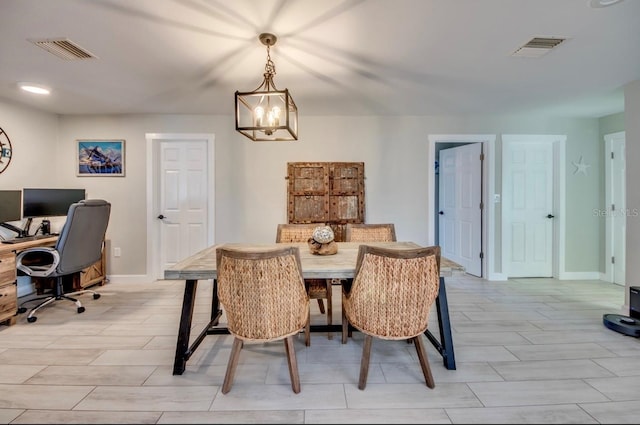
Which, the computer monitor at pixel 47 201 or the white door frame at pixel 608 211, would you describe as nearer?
the computer monitor at pixel 47 201

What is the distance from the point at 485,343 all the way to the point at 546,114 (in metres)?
3.39

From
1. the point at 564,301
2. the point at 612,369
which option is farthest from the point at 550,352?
the point at 564,301

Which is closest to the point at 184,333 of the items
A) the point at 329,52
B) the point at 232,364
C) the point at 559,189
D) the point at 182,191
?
the point at 232,364

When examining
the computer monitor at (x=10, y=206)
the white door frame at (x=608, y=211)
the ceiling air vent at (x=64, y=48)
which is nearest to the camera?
the ceiling air vent at (x=64, y=48)

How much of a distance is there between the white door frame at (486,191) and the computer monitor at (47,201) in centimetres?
470

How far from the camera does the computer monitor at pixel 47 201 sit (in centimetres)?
325

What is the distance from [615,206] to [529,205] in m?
1.02

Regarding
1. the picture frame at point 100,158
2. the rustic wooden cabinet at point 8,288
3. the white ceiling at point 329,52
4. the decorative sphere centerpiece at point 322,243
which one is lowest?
the rustic wooden cabinet at point 8,288

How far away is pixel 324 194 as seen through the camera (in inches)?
154

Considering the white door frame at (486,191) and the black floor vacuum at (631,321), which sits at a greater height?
the white door frame at (486,191)

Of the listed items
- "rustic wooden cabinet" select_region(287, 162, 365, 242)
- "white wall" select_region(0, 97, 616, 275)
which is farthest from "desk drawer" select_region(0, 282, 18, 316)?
"rustic wooden cabinet" select_region(287, 162, 365, 242)

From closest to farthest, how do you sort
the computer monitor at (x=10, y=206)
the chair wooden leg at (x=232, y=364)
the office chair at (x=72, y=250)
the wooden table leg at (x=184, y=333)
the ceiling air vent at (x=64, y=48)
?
the chair wooden leg at (x=232, y=364) → the wooden table leg at (x=184, y=333) → the ceiling air vent at (x=64, y=48) → the office chair at (x=72, y=250) → the computer monitor at (x=10, y=206)

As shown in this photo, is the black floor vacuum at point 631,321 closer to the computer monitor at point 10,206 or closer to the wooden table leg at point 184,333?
the wooden table leg at point 184,333

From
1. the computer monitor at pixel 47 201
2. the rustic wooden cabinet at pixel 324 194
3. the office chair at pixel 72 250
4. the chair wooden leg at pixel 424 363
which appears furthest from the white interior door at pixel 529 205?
the computer monitor at pixel 47 201
